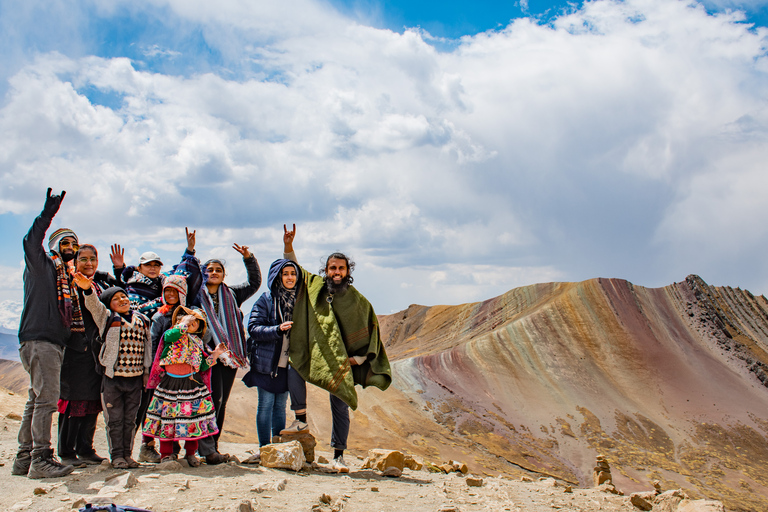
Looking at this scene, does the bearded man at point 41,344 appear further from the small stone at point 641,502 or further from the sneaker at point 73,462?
the small stone at point 641,502

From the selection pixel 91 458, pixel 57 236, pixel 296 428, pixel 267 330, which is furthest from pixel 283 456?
pixel 57 236

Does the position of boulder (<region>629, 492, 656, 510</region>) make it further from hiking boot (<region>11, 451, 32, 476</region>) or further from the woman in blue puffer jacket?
hiking boot (<region>11, 451, 32, 476</region>)

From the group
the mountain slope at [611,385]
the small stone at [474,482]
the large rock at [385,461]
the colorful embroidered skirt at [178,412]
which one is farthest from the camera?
the mountain slope at [611,385]

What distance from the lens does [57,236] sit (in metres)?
4.30

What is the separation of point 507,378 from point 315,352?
13653mm

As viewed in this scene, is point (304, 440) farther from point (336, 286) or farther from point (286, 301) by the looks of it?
point (336, 286)

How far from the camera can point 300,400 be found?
4.49 metres

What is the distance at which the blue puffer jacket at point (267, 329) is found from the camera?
4445mm

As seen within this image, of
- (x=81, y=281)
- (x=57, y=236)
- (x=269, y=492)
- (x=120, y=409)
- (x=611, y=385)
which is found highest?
(x=57, y=236)

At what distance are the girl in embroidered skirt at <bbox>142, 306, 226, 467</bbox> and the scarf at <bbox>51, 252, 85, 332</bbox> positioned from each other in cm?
68

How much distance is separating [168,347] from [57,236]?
1.33 metres

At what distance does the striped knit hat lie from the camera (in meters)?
4.25

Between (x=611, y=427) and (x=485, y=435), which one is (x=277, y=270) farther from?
(x=611, y=427)

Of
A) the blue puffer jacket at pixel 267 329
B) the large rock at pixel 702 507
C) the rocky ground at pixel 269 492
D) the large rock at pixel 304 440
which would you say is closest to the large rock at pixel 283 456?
the rocky ground at pixel 269 492
